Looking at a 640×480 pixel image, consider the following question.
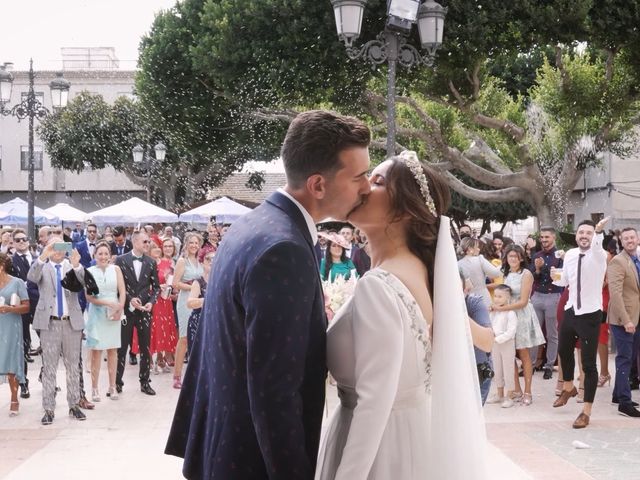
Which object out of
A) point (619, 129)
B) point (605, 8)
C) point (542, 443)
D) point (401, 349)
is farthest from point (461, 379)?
point (619, 129)

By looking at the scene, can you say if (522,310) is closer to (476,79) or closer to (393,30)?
(393,30)

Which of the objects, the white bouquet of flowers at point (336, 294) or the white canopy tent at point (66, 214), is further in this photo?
the white canopy tent at point (66, 214)

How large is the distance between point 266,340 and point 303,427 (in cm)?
33

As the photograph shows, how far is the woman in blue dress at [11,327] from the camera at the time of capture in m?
8.63

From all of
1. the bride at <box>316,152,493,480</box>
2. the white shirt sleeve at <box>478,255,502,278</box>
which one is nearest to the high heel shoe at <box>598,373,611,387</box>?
the white shirt sleeve at <box>478,255,502,278</box>

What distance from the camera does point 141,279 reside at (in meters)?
10.6

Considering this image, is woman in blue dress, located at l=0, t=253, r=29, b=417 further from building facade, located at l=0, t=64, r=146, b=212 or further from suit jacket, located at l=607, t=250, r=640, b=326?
building facade, located at l=0, t=64, r=146, b=212

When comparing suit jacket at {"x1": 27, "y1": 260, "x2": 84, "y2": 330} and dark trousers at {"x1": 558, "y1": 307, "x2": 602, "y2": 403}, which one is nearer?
dark trousers at {"x1": 558, "y1": 307, "x2": 602, "y2": 403}

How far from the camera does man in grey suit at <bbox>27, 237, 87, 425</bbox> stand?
8.49 m

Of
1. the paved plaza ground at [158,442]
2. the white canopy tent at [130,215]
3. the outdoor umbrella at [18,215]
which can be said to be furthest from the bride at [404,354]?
the outdoor umbrella at [18,215]

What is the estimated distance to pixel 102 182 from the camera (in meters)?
51.6

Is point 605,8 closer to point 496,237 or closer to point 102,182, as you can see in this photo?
point 496,237

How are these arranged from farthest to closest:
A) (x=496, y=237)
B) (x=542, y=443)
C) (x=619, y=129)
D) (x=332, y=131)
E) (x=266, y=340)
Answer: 1. (x=619, y=129)
2. (x=496, y=237)
3. (x=542, y=443)
4. (x=332, y=131)
5. (x=266, y=340)

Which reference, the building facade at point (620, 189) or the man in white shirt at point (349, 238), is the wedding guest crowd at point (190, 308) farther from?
the building facade at point (620, 189)
